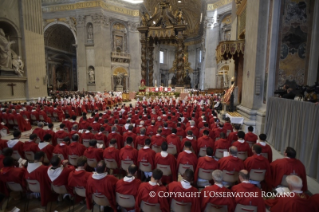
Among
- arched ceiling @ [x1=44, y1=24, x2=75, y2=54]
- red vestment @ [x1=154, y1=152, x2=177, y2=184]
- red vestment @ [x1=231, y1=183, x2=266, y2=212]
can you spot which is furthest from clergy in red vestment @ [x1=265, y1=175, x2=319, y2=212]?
arched ceiling @ [x1=44, y1=24, x2=75, y2=54]

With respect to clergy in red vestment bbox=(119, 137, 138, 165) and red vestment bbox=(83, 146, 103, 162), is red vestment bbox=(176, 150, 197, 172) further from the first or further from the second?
red vestment bbox=(83, 146, 103, 162)

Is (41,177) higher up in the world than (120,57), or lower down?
lower down

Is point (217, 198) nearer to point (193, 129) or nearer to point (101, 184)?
point (101, 184)

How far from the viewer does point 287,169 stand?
3689 millimetres

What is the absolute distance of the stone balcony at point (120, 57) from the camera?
29.5m

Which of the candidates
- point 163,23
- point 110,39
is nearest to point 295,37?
point 163,23

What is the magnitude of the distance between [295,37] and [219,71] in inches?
726

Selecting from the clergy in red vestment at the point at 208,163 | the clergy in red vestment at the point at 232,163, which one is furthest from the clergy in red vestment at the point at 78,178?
the clergy in red vestment at the point at 232,163

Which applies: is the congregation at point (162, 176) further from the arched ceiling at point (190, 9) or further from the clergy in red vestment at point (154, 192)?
the arched ceiling at point (190, 9)

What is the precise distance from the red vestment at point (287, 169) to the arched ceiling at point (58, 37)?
Answer: 1371 inches

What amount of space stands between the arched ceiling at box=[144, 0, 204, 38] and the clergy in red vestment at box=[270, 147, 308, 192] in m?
34.6

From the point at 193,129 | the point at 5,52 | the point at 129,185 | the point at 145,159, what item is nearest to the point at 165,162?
the point at 145,159

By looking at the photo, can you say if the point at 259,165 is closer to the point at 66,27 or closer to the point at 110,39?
the point at 110,39

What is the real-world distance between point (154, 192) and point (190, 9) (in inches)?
1527
